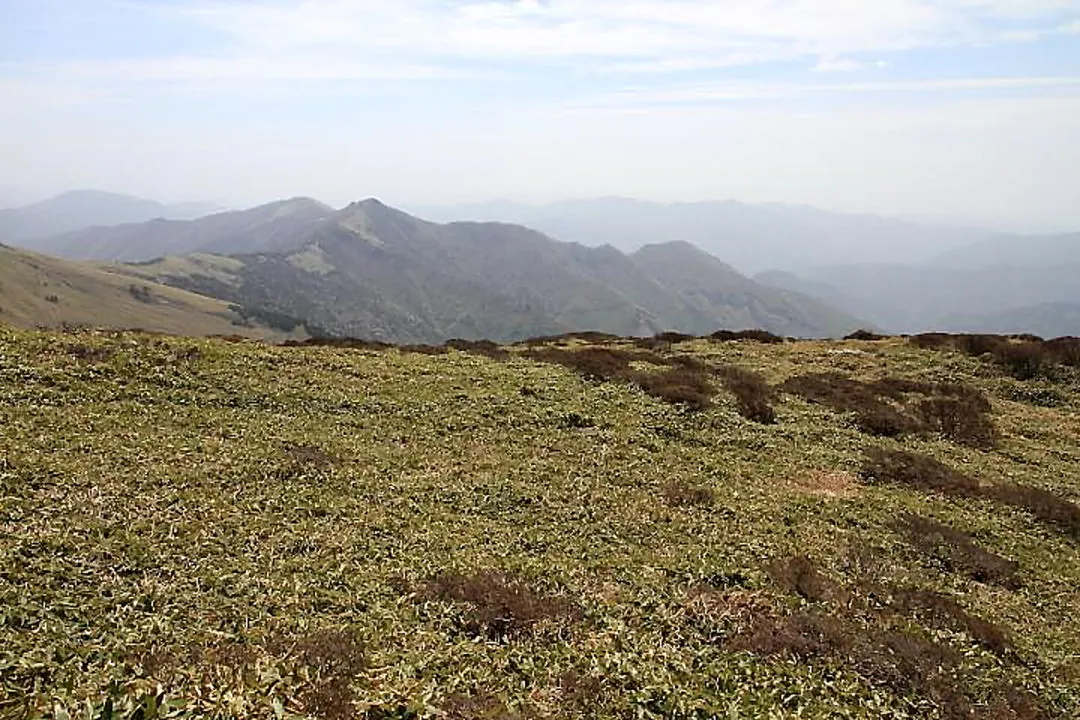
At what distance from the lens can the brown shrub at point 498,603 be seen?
16719mm

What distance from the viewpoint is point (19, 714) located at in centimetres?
1068

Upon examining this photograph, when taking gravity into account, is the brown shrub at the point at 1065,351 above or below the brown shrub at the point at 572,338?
above

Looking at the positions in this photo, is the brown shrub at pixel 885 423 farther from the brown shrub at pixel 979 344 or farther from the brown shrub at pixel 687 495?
the brown shrub at pixel 979 344

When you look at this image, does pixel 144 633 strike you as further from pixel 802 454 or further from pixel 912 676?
pixel 802 454

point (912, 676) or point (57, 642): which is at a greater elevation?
point (57, 642)

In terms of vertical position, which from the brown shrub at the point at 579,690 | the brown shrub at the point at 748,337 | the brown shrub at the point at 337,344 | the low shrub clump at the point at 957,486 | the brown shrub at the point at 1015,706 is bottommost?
the brown shrub at the point at 1015,706

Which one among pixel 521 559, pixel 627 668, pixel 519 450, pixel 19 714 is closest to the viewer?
pixel 19 714

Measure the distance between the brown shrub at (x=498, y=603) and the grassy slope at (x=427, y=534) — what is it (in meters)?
0.42

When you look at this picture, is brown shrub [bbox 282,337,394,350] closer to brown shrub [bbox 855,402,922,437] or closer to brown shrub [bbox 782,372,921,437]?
brown shrub [bbox 782,372,921,437]

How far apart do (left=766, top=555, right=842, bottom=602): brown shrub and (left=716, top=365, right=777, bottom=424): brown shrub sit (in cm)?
1460

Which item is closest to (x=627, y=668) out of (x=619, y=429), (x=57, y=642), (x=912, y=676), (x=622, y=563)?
(x=622, y=563)

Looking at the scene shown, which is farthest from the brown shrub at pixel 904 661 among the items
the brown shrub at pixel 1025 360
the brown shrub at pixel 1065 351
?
the brown shrub at pixel 1065 351

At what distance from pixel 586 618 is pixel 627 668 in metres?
2.25

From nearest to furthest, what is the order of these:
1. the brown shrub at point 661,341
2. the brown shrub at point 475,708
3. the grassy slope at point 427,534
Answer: the brown shrub at point 475,708, the grassy slope at point 427,534, the brown shrub at point 661,341
